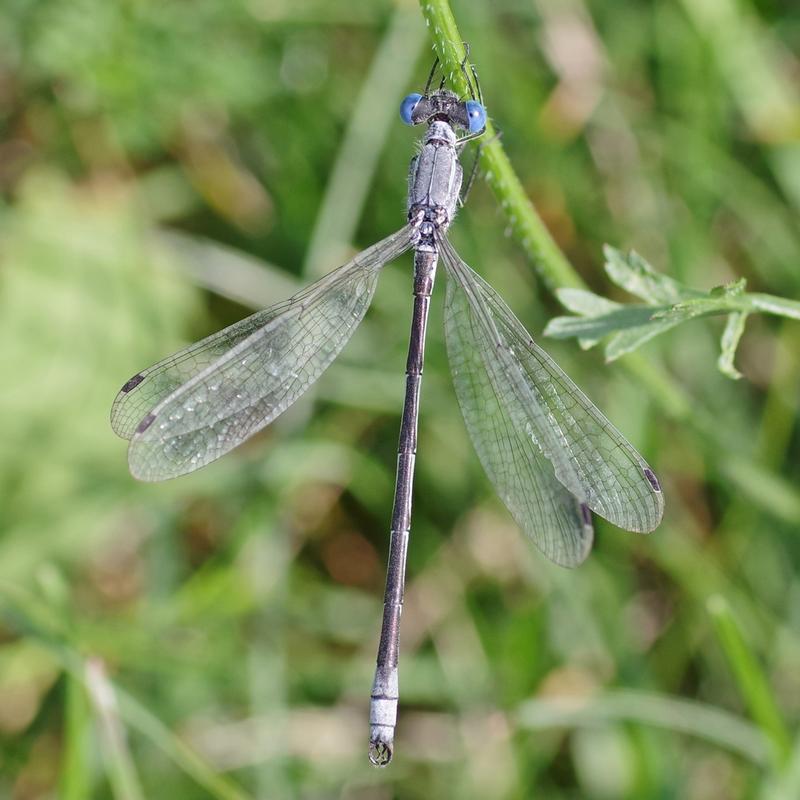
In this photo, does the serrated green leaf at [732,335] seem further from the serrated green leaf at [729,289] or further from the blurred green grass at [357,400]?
the blurred green grass at [357,400]

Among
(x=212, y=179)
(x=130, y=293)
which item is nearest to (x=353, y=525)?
(x=130, y=293)

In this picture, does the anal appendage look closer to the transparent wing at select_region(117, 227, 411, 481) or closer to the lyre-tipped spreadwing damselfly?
the lyre-tipped spreadwing damselfly

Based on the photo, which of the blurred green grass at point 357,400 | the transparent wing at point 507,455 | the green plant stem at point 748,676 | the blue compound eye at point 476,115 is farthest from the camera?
the blurred green grass at point 357,400

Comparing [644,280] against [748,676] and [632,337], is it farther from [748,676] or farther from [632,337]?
[748,676]

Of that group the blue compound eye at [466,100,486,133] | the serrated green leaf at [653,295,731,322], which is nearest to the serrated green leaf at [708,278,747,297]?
the serrated green leaf at [653,295,731,322]

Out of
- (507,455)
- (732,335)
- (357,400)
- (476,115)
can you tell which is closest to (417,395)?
(507,455)

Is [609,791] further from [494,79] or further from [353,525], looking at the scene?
[494,79]

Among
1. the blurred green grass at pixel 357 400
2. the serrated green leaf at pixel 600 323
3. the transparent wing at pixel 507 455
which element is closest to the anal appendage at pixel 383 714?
the transparent wing at pixel 507 455
